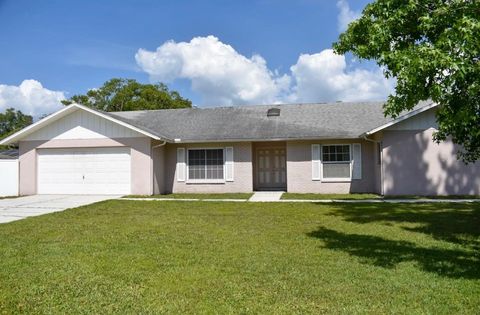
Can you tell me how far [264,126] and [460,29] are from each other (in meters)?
13.2

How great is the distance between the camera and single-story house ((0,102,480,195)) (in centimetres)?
1546

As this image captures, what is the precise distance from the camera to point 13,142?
58.7 ft

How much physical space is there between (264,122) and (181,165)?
A: 4582 mm

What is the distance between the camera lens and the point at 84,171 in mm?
17438

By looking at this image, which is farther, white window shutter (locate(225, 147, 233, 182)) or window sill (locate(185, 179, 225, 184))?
window sill (locate(185, 179, 225, 184))

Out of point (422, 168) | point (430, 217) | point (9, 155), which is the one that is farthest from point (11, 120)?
point (430, 217)

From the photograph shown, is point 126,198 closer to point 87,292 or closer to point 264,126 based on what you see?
point 264,126

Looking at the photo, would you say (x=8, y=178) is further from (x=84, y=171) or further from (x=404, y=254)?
(x=404, y=254)

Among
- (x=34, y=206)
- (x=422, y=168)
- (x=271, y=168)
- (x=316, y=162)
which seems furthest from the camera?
(x=271, y=168)

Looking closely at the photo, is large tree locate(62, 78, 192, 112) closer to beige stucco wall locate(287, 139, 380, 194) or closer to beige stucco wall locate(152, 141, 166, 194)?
beige stucco wall locate(152, 141, 166, 194)

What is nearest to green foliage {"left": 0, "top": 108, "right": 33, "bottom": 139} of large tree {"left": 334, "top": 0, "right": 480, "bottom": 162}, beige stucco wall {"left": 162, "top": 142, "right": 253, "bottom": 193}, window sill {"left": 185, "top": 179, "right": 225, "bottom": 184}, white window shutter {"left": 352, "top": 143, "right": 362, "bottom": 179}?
beige stucco wall {"left": 162, "top": 142, "right": 253, "bottom": 193}

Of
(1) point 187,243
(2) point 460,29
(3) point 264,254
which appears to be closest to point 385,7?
(2) point 460,29

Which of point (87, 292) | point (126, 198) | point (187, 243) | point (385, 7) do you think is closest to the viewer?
point (87, 292)

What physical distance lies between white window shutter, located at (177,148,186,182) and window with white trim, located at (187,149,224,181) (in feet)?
0.91
